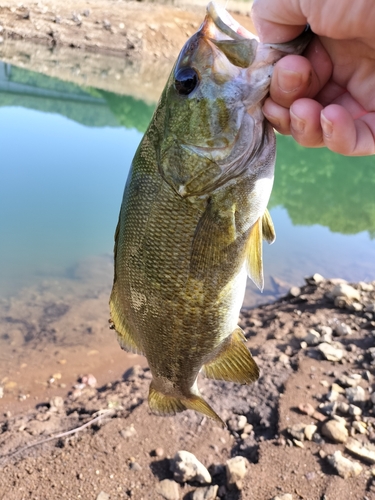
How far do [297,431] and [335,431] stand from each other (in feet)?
0.98

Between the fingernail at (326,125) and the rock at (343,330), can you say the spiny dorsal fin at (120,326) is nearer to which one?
the fingernail at (326,125)

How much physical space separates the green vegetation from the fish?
30.8 ft

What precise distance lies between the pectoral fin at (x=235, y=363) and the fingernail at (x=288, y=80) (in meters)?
1.21

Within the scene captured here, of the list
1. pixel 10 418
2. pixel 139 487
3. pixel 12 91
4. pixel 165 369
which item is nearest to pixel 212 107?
pixel 165 369

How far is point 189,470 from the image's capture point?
141 inches

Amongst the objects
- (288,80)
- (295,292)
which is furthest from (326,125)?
(295,292)

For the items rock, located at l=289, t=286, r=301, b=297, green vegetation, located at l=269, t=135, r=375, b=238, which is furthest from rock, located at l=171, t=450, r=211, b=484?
green vegetation, located at l=269, t=135, r=375, b=238

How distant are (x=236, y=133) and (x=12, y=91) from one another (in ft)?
57.8

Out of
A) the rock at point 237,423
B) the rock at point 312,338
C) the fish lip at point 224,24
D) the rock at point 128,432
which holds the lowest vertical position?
the rock at point 312,338

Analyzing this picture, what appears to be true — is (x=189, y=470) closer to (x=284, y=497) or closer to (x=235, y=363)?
(x=284, y=497)

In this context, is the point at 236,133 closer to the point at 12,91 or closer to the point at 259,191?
the point at 259,191

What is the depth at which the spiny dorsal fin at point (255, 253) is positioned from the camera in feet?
7.07

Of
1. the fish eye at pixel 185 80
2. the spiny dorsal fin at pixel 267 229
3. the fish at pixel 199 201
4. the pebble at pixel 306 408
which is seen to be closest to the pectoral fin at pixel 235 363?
the fish at pixel 199 201

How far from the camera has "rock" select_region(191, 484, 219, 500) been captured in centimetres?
344
